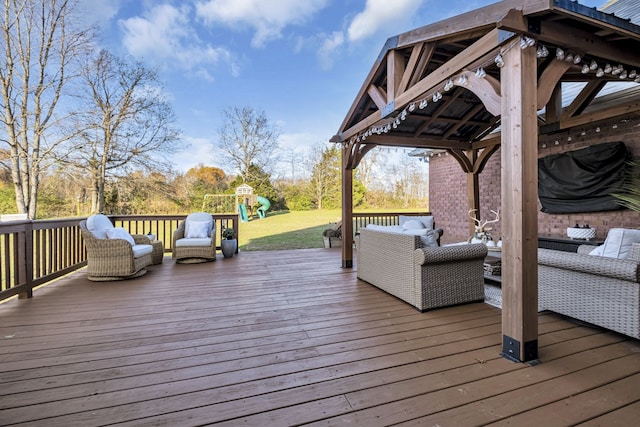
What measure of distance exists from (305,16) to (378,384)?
10.3 metres

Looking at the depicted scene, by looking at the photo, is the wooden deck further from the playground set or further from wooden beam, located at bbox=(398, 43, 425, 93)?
the playground set

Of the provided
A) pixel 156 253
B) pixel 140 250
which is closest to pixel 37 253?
pixel 140 250

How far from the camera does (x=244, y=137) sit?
55.4 feet

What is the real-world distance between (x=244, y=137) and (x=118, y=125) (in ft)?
24.2

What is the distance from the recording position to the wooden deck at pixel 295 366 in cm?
154

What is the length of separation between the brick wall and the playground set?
9.23m

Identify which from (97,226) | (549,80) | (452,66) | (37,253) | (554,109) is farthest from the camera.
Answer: (554,109)

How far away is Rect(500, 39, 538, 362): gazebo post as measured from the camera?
2.01 meters

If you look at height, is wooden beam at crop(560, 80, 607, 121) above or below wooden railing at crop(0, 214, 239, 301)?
above

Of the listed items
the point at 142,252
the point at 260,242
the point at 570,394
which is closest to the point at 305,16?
the point at 260,242

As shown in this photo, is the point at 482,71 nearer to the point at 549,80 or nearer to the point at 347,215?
the point at 549,80

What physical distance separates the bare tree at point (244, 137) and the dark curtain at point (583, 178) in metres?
14.3

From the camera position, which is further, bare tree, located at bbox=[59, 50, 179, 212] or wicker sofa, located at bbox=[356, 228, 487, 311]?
bare tree, located at bbox=[59, 50, 179, 212]

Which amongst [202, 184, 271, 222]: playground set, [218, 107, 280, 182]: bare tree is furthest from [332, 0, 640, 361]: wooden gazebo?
[218, 107, 280, 182]: bare tree
